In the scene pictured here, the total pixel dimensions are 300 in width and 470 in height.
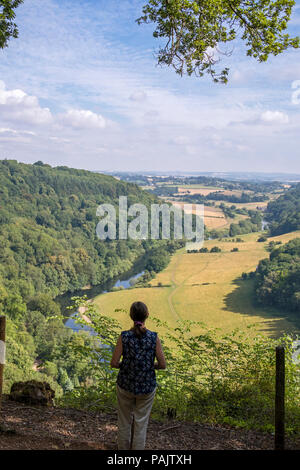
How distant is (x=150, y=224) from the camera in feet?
383

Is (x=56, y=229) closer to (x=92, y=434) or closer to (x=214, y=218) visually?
(x=214, y=218)

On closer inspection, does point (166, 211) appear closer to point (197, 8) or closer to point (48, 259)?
point (48, 259)

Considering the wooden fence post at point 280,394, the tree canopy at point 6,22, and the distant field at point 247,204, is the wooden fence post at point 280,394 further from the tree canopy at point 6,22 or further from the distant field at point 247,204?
the distant field at point 247,204

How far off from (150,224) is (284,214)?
44619 mm

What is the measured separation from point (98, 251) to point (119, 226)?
1923 cm

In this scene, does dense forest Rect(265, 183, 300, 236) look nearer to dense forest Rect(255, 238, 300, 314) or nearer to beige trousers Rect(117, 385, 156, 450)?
dense forest Rect(255, 238, 300, 314)

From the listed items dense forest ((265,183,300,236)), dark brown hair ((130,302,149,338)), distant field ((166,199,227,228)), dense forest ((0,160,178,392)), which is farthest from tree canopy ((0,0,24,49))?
distant field ((166,199,227,228))

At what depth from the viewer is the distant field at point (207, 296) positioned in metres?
49.2

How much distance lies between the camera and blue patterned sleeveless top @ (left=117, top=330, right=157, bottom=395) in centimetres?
375

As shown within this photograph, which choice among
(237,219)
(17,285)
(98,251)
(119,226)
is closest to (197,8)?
(17,285)

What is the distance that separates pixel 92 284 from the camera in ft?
247

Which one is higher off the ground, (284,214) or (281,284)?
(284,214)

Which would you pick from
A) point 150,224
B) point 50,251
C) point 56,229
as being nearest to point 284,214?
point 150,224

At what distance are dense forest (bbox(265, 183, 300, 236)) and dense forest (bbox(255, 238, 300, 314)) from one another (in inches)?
1539
